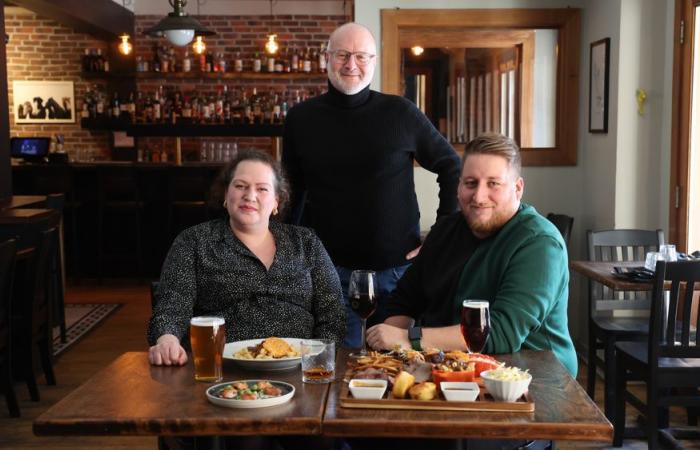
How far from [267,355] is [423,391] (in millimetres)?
467

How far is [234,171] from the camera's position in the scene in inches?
105

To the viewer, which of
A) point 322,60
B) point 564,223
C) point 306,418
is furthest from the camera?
point 322,60

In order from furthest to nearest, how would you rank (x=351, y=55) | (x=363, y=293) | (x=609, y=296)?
1. (x=609, y=296)
2. (x=351, y=55)
3. (x=363, y=293)

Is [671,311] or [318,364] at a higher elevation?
[318,364]

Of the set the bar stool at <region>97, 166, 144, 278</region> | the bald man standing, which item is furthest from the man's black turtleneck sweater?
the bar stool at <region>97, 166, 144, 278</region>

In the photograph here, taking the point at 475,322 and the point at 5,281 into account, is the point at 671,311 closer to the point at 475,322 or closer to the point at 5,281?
the point at 475,322

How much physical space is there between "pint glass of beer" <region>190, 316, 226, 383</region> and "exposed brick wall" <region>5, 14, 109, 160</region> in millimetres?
8530

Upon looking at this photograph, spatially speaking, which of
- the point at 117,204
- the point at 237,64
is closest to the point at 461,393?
the point at 117,204

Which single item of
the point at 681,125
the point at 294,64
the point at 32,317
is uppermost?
the point at 294,64

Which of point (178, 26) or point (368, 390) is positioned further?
point (178, 26)

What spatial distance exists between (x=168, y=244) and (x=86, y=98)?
2.31 metres

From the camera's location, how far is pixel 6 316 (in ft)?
13.4

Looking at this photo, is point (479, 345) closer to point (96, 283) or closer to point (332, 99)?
point (332, 99)

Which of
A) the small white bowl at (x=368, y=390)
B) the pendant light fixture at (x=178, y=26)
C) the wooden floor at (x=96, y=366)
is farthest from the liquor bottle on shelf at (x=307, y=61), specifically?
the small white bowl at (x=368, y=390)
